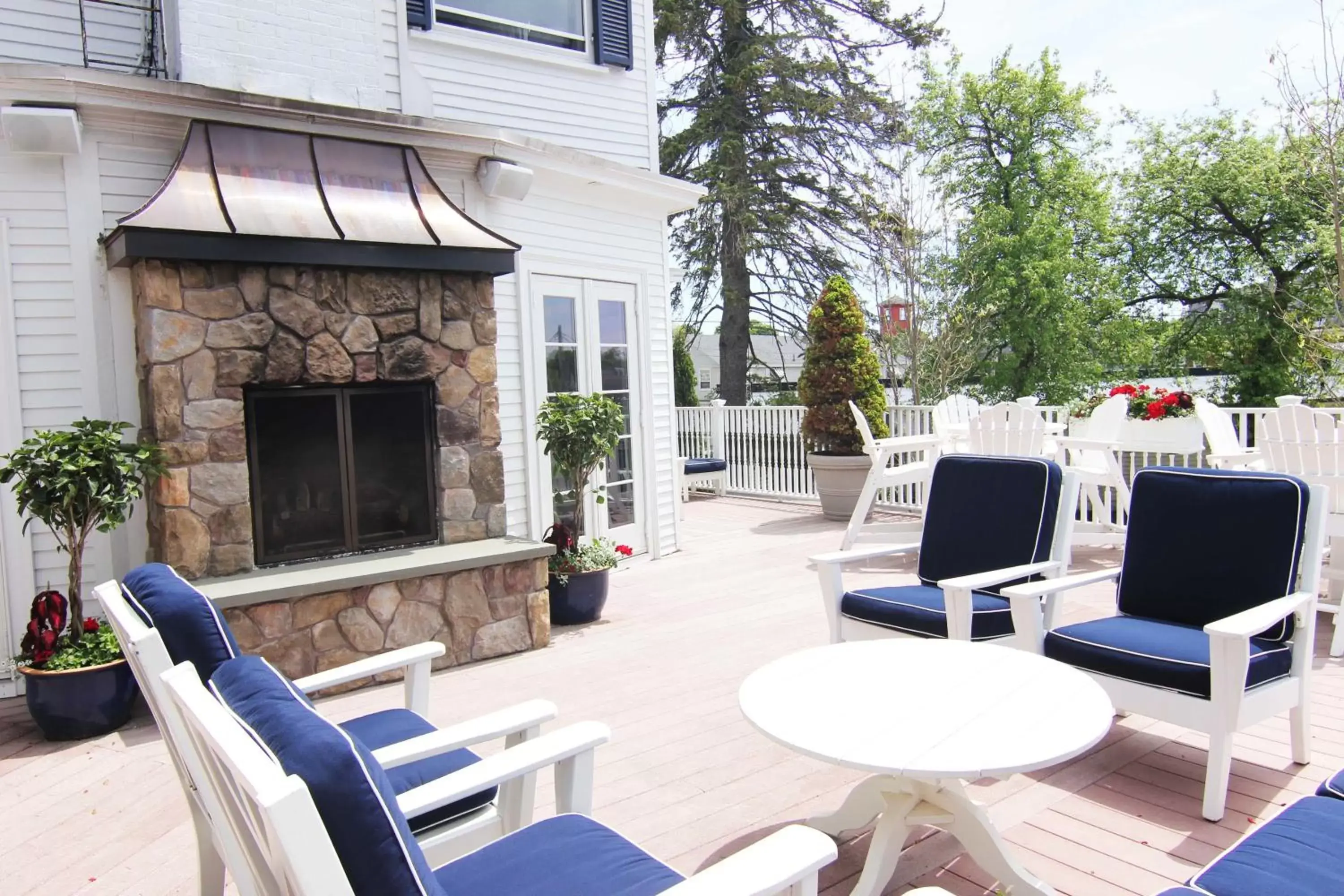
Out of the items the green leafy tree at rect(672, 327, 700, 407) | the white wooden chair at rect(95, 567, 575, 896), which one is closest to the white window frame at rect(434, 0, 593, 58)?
the white wooden chair at rect(95, 567, 575, 896)

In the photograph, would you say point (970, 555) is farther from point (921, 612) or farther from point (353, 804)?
point (353, 804)

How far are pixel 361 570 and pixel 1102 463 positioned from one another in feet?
17.2

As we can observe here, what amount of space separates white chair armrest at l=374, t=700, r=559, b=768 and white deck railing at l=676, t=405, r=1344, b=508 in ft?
24.0

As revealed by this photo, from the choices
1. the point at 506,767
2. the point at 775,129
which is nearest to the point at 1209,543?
the point at 506,767

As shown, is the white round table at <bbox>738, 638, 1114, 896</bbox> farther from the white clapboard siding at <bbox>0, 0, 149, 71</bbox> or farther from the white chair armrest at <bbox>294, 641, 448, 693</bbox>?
the white clapboard siding at <bbox>0, 0, 149, 71</bbox>

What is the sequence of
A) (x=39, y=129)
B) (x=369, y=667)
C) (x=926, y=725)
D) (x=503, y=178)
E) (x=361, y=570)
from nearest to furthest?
1. (x=926, y=725)
2. (x=369, y=667)
3. (x=39, y=129)
4. (x=361, y=570)
5. (x=503, y=178)

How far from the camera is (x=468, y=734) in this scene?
1.94 meters

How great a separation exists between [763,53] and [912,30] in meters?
2.48

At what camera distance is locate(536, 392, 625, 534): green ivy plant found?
5.18 metres

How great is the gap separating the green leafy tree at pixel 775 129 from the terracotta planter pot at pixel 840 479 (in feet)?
19.7

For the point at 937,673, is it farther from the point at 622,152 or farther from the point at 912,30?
the point at 912,30

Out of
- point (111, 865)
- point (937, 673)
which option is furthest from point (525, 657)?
point (937, 673)

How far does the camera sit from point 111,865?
2611mm

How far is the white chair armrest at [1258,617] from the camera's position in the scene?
100 inches
